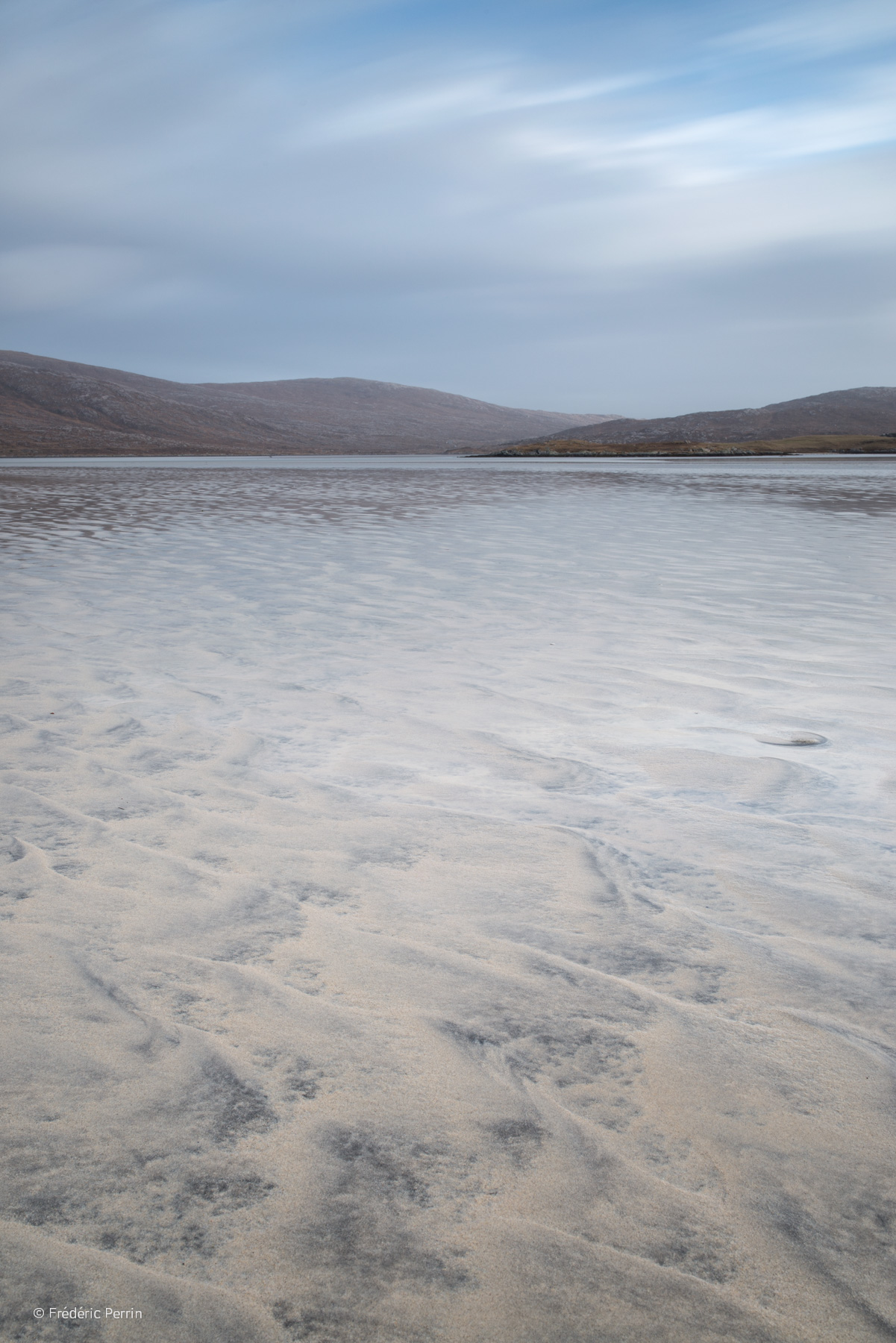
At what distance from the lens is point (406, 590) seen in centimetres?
734

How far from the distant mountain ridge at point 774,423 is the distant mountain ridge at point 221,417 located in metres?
19.9

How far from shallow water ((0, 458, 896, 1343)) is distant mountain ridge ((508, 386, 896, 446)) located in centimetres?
9174

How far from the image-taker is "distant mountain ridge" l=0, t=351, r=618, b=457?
93.2 metres

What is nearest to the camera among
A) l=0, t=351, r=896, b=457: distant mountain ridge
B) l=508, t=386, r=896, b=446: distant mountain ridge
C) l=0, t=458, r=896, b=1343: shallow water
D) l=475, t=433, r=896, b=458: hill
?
l=0, t=458, r=896, b=1343: shallow water

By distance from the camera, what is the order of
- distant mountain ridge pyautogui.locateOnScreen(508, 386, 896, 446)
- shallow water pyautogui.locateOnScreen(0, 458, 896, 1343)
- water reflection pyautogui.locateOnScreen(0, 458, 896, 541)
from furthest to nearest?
distant mountain ridge pyautogui.locateOnScreen(508, 386, 896, 446) → water reflection pyautogui.locateOnScreen(0, 458, 896, 541) → shallow water pyautogui.locateOnScreen(0, 458, 896, 1343)

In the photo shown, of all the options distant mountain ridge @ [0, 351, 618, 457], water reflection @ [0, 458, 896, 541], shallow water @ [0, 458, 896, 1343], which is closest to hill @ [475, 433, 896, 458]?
water reflection @ [0, 458, 896, 541]

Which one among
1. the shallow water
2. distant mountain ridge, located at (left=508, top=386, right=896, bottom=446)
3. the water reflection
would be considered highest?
distant mountain ridge, located at (left=508, top=386, right=896, bottom=446)

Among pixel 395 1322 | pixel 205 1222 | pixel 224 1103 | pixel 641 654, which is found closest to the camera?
pixel 395 1322

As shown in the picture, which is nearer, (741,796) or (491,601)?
(741,796)

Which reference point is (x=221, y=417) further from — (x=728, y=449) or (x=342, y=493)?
(x=342, y=493)

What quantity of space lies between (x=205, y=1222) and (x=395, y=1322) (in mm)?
332

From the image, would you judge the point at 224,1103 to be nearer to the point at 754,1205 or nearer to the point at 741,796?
the point at 754,1205

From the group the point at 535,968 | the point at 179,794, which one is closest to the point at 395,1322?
the point at 535,968

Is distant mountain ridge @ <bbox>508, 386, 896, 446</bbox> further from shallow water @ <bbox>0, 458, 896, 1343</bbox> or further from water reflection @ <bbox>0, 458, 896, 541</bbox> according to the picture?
shallow water @ <bbox>0, 458, 896, 1343</bbox>
